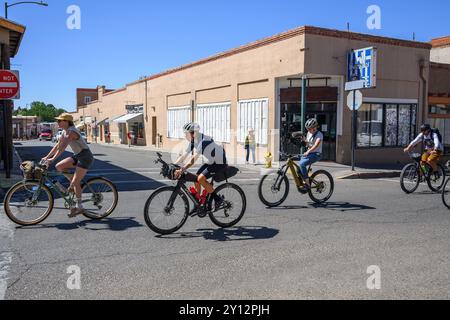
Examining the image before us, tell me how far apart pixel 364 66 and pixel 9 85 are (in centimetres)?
1252

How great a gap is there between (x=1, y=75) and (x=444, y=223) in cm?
1121

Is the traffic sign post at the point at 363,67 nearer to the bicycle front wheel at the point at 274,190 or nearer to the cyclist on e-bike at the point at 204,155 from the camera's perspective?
the bicycle front wheel at the point at 274,190

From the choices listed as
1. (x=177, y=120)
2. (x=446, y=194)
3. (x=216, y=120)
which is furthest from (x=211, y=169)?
(x=177, y=120)

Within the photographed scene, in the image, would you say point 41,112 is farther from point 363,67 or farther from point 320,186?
point 320,186

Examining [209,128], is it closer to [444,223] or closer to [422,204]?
[422,204]

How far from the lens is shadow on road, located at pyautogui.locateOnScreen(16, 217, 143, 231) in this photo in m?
7.12

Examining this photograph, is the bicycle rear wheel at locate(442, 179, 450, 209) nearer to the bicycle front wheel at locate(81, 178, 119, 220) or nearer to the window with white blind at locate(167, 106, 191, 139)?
the bicycle front wheel at locate(81, 178, 119, 220)

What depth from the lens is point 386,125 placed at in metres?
19.7

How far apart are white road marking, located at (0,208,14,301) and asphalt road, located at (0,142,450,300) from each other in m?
0.02

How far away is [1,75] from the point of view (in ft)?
38.9

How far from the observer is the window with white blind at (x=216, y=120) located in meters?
23.8
